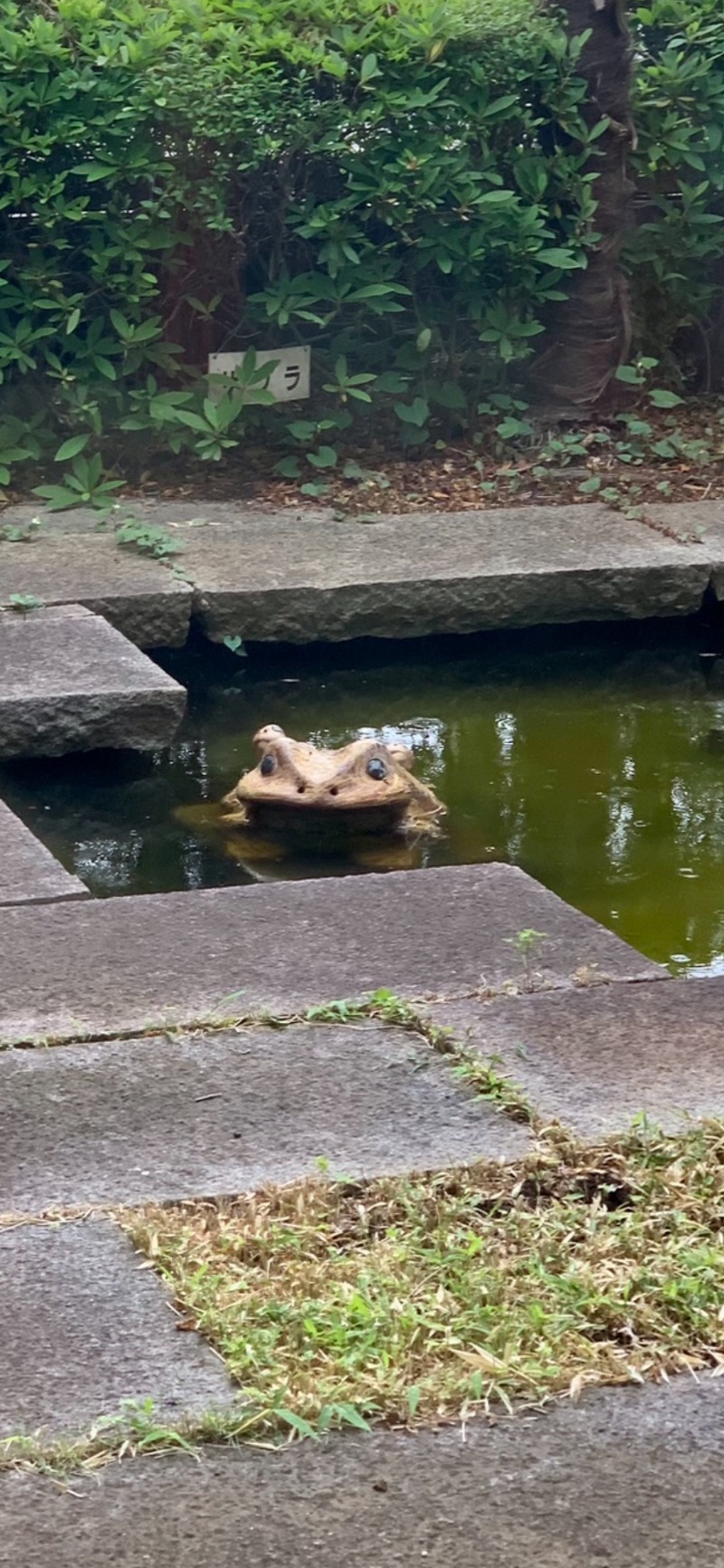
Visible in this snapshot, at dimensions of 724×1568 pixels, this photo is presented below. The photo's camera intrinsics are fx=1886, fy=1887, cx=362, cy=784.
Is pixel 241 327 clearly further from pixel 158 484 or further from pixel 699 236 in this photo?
pixel 699 236

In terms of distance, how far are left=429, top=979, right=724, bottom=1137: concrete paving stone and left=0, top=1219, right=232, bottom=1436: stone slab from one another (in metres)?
0.75

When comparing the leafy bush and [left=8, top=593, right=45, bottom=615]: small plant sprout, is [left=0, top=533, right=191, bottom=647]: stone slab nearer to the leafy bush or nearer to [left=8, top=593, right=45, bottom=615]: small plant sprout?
[left=8, top=593, right=45, bottom=615]: small plant sprout

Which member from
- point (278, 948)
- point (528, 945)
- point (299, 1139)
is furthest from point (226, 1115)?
point (528, 945)

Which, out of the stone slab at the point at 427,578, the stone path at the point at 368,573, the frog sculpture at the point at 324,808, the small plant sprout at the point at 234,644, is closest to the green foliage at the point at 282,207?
the stone path at the point at 368,573

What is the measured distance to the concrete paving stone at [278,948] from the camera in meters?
3.20

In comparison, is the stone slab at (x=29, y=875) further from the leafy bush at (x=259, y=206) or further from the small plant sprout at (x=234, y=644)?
the leafy bush at (x=259, y=206)

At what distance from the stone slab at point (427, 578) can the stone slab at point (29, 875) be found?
2.28 metres

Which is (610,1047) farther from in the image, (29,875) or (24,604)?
(24,604)

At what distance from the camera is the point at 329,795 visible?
5203mm

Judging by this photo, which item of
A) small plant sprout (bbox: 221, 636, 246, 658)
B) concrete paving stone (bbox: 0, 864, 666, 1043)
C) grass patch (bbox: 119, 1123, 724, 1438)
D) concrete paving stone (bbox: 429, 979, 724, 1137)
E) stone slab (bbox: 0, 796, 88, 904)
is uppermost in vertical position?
grass patch (bbox: 119, 1123, 724, 1438)

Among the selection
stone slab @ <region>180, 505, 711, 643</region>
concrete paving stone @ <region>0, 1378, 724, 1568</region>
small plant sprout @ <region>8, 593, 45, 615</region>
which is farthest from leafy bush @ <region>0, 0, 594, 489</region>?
concrete paving stone @ <region>0, 1378, 724, 1568</region>

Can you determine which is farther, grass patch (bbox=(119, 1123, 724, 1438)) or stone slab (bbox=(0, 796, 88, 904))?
stone slab (bbox=(0, 796, 88, 904))

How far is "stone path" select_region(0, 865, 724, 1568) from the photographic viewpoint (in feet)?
6.08

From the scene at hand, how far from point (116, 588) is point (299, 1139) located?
3743 millimetres
